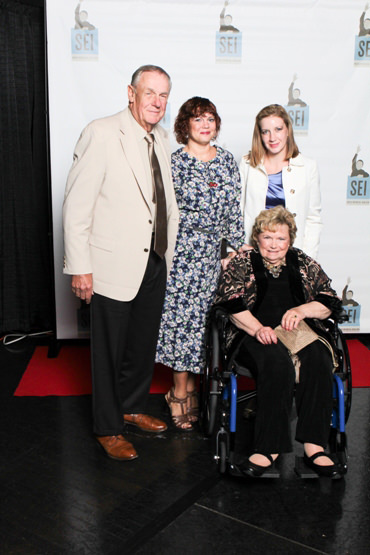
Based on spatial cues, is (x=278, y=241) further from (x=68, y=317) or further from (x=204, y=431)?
(x=68, y=317)

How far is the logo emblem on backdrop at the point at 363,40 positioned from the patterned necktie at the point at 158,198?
1.90 metres

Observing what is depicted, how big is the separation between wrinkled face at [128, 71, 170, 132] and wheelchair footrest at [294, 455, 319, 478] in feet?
5.05

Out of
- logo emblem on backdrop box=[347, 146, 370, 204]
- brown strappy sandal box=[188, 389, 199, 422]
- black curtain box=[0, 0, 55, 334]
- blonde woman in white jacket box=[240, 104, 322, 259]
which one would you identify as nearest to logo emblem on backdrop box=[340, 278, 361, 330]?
logo emblem on backdrop box=[347, 146, 370, 204]

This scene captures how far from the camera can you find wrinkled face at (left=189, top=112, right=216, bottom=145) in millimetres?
2855

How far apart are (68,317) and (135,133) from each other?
1801 millimetres

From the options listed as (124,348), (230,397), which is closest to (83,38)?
(124,348)

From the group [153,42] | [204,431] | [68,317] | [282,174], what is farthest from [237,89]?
[204,431]

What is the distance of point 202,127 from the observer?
2.86 m

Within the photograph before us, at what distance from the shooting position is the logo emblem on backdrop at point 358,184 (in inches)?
161

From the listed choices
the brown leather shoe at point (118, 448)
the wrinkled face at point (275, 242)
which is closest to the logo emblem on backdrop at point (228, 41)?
the wrinkled face at point (275, 242)

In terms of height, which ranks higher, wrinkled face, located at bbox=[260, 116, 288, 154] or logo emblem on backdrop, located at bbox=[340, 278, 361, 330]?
wrinkled face, located at bbox=[260, 116, 288, 154]

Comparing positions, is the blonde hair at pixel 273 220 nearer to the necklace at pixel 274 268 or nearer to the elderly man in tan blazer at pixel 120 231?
the necklace at pixel 274 268

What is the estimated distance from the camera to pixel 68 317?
411cm

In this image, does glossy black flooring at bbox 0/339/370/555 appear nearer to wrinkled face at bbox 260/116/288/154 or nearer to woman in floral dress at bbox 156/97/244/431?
woman in floral dress at bbox 156/97/244/431
